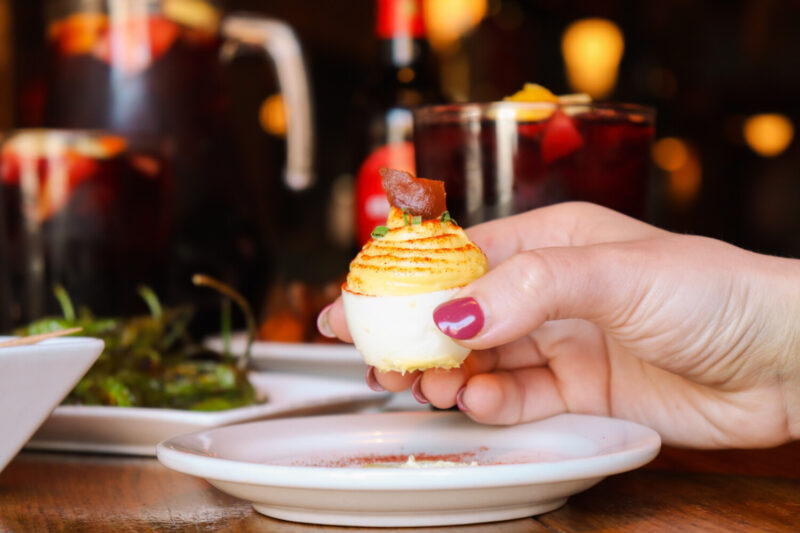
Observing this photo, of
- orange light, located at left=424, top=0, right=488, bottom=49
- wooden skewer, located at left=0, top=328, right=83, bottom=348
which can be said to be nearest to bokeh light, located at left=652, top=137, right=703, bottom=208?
orange light, located at left=424, top=0, right=488, bottom=49

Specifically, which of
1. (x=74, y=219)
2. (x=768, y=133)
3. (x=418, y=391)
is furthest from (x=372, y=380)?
(x=768, y=133)

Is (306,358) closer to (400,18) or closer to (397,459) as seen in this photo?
(397,459)

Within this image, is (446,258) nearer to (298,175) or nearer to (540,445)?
(540,445)

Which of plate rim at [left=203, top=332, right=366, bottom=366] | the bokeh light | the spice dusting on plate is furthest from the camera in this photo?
the bokeh light

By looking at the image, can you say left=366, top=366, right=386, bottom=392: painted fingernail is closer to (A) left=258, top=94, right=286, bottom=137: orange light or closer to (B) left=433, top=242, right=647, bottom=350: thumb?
(B) left=433, top=242, right=647, bottom=350: thumb

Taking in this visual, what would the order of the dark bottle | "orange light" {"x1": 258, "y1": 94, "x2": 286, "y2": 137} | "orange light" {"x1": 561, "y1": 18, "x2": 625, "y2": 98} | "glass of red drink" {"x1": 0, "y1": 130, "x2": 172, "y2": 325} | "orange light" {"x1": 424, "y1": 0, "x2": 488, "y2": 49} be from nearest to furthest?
Answer: "glass of red drink" {"x1": 0, "y1": 130, "x2": 172, "y2": 325}, the dark bottle, "orange light" {"x1": 258, "y1": 94, "x2": 286, "y2": 137}, "orange light" {"x1": 424, "y1": 0, "x2": 488, "y2": 49}, "orange light" {"x1": 561, "y1": 18, "x2": 625, "y2": 98}

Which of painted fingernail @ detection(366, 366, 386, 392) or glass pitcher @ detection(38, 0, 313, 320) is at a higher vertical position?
glass pitcher @ detection(38, 0, 313, 320)

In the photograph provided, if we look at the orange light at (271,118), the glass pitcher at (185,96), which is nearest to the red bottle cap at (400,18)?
the glass pitcher at (185,96)

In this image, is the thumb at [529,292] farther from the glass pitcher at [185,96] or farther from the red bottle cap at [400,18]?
the red bottle cap at [400,18]
